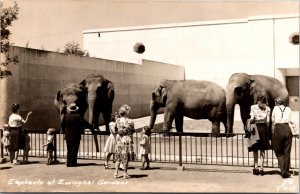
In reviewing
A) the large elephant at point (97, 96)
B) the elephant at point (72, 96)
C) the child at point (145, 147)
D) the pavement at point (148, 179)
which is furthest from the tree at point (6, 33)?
the child at point (145, 147)

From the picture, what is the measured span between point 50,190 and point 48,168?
2154mm

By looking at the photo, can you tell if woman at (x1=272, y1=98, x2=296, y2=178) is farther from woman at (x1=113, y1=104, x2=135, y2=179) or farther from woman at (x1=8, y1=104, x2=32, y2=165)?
woman at (x1=8, y1=104, x2=32, y2=165)

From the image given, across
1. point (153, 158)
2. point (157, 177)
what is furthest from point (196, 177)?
point (153, 158)

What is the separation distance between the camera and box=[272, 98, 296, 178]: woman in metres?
8.80

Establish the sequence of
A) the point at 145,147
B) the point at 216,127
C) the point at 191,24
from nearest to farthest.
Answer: the point at 145,147 < the point at 216,127 < the point at 191,24

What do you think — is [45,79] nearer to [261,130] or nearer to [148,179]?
[148,179]

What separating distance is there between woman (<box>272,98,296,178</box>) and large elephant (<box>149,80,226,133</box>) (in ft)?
23.5

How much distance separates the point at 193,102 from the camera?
645 inches

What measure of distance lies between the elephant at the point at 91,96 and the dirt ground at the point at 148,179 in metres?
4.59

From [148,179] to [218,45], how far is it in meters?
25.6

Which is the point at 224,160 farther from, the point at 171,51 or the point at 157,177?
the point at 171,51

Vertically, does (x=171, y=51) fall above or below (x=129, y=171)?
above

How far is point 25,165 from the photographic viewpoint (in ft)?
36.3

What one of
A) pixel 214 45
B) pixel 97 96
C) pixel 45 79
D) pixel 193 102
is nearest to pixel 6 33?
pixel 45 79
